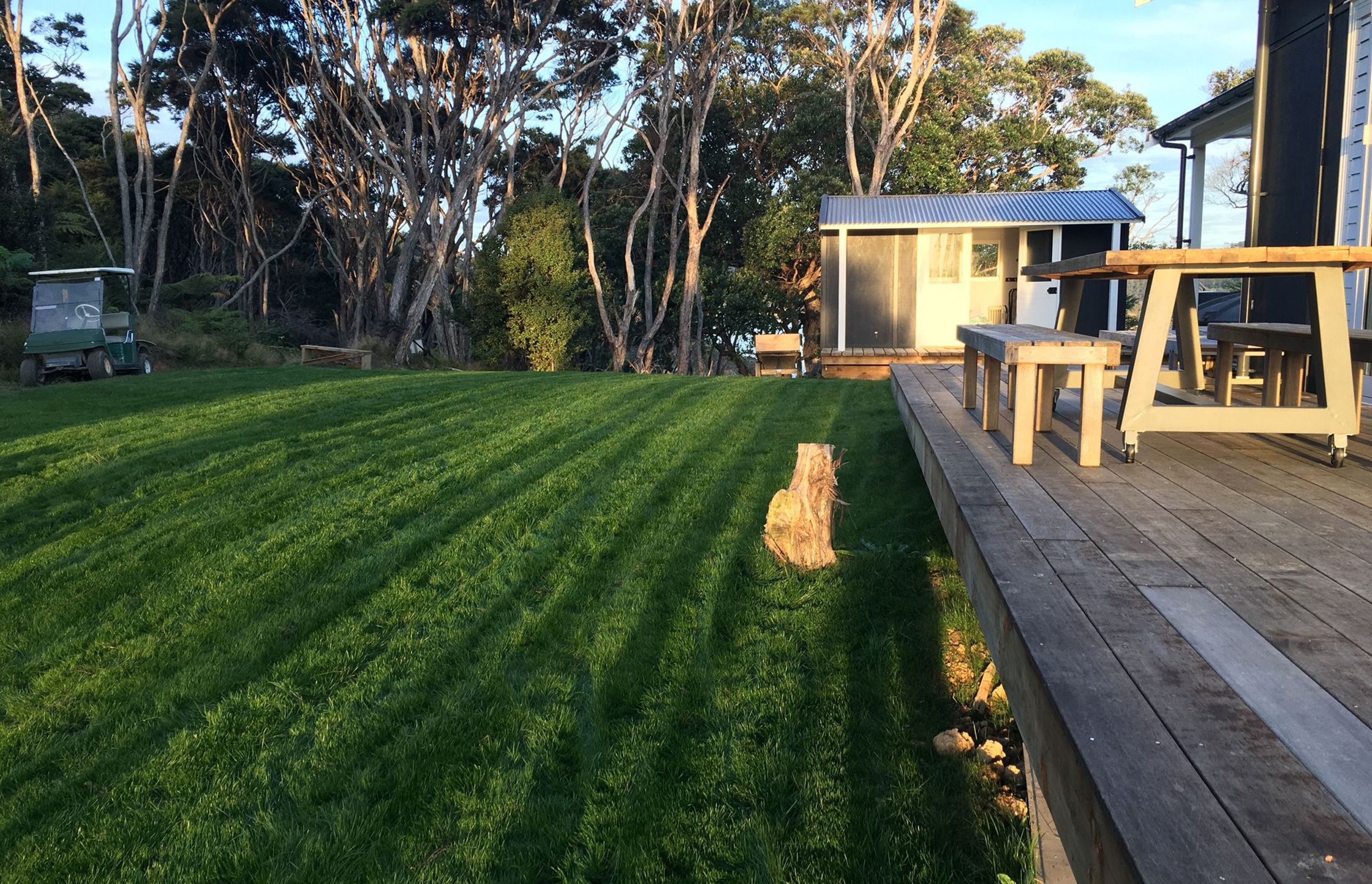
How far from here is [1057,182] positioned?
1159 inches

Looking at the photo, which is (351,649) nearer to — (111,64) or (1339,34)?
(1339,34)

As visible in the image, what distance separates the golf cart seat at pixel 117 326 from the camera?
14922 mm

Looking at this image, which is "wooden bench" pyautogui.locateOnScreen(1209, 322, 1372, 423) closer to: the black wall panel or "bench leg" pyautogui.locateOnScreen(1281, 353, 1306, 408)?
"bench leg" pyautogui.locateOnScreen(1281, 353, 1306, 408)

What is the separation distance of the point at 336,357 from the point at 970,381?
52.2 ft

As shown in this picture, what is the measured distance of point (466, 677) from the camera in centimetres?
333

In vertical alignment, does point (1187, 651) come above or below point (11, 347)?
below

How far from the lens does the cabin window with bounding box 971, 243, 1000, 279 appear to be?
17016 mm

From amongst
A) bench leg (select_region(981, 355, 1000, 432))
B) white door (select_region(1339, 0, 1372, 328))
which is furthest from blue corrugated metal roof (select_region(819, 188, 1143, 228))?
bench leg (select_region(981, 355, 1000, 432))

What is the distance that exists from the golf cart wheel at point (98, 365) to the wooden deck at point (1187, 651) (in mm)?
13979

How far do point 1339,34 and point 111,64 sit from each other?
92.7ft

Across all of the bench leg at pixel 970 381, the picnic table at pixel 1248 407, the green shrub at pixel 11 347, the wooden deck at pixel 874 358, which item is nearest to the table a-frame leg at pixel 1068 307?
the bench leg at pixel 970 381

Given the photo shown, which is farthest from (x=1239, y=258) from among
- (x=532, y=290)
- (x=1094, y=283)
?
(x=532, y=290)

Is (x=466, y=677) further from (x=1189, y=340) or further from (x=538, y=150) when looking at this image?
(x=538, y=150)

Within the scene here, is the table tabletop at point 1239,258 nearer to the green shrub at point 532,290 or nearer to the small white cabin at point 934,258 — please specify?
the small white cabin at point 934,258
